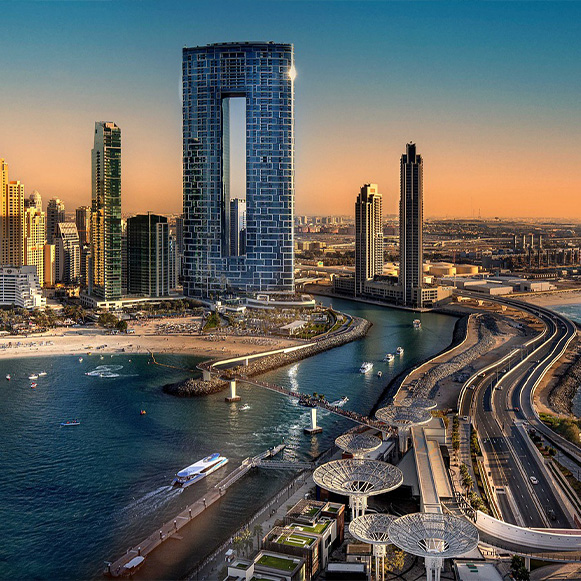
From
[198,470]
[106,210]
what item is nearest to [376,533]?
[198,470]

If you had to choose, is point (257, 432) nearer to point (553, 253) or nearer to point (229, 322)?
point (229, 322)

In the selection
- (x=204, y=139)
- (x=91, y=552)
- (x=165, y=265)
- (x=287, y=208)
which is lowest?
(x=91, y=552)

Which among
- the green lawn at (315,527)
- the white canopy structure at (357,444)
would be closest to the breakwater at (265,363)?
the white canopy structure at (357,444)

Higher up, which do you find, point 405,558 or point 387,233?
point 387,233

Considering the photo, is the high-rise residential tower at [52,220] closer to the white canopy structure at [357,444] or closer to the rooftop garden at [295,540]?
the white canopy structure at [357,444]

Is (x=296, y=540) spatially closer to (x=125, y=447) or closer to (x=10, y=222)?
(x=125, y=447)

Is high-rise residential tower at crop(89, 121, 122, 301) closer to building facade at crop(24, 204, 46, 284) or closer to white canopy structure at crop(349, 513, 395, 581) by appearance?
building facade at crop(24, 204, 46, 284)

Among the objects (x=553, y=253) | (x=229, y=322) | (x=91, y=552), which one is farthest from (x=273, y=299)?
(x=553, y=253)

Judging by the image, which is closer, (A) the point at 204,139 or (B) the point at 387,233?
(A) the point at 204,139
